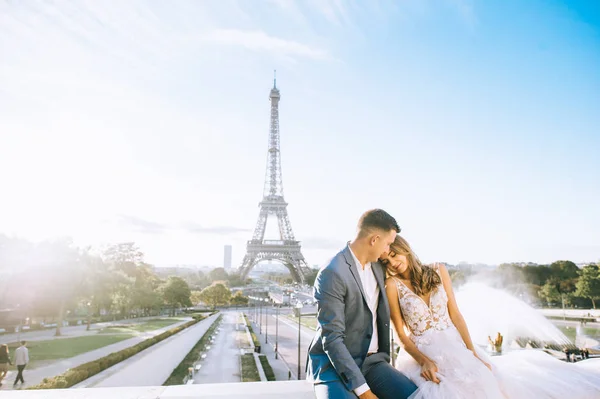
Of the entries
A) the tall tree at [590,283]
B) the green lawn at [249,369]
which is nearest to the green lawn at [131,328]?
the green lawn at [249,369]

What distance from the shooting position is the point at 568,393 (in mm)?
2699

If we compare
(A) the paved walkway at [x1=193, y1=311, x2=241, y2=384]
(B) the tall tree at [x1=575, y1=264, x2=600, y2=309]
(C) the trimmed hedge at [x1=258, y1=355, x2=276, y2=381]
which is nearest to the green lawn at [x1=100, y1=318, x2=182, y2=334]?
(A) the paved walkway at [x1=193, y1=311, x2=241, y2=384]

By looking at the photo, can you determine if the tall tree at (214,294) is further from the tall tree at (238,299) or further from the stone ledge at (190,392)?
the stone ledge at (190,392)

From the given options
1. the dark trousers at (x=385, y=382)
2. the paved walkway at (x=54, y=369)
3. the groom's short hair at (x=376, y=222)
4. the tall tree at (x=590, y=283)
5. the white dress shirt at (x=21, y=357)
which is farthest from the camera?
the tall tree at (x=590, y=283)

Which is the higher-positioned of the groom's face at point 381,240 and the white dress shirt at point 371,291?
the groom's face at point 381,240

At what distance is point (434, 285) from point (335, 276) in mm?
1040

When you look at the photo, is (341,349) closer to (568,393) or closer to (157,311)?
(568,393)

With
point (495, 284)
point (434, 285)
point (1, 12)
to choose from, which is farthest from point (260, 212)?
point (434, 285)

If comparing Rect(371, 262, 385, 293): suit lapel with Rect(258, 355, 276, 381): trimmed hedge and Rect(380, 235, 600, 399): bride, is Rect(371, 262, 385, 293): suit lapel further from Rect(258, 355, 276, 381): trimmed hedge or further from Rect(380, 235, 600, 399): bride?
Rect(258, 355, 276, 381): trimmed hedge

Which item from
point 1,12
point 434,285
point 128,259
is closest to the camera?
point 434,285

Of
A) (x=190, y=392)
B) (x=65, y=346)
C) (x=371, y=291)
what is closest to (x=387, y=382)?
(x=371, y=291)

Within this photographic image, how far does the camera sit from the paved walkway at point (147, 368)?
1755cm

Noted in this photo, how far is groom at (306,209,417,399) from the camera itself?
254 cm

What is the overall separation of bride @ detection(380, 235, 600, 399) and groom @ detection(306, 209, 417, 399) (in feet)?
0.83
